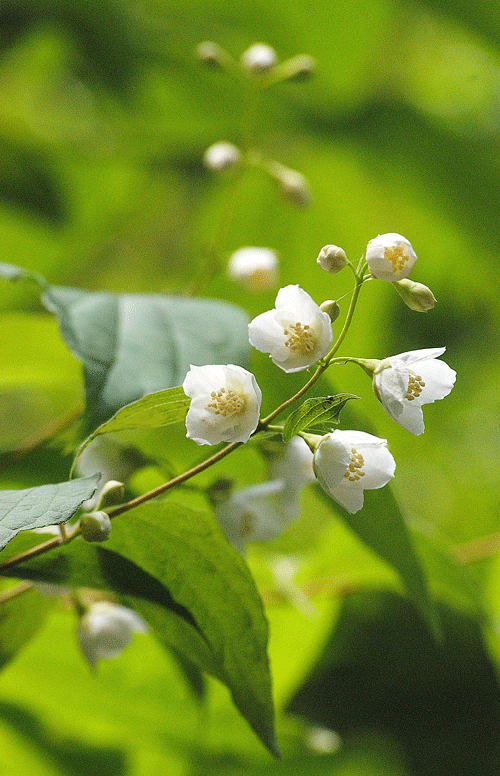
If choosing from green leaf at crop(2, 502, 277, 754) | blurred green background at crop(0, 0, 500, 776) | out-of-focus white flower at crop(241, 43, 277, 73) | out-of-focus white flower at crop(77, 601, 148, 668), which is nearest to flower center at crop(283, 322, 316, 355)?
green leaf at crop(2, 502, 277, 754)

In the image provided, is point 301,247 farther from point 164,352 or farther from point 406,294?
point 406,294

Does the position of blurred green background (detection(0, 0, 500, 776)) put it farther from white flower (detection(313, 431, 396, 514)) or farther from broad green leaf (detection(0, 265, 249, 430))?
white flower (detection(313, 431, 396, 514))

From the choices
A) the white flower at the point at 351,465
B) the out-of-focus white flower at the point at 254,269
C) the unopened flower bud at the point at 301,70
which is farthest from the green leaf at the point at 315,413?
the unopened flower bud at the point at 301,70

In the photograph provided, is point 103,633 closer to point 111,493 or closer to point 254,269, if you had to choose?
point 111,493

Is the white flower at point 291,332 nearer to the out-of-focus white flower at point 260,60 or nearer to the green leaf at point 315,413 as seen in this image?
the green leaf at point 315,413

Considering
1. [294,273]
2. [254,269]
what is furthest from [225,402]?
[294,273]
